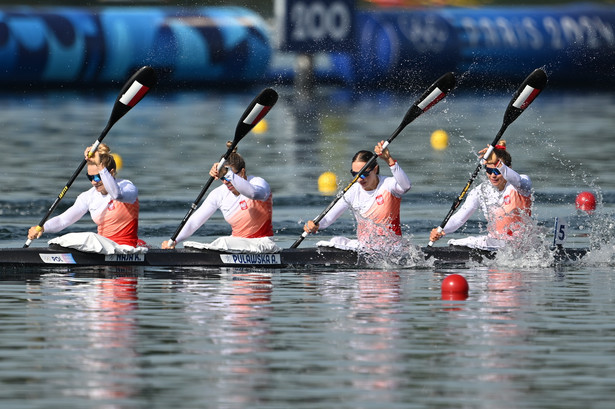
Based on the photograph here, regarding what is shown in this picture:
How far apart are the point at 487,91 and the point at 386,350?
147ft

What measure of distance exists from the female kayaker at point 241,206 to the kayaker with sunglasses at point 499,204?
77.0 inches

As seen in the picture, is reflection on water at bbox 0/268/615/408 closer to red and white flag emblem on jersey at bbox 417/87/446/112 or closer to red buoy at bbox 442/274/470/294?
A: red buoy at bbox 442/274/470/294

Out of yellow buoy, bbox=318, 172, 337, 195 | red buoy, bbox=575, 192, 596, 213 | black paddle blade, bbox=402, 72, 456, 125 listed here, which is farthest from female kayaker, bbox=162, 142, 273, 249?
yellow buoy, bbox=318, 172, 337, 195

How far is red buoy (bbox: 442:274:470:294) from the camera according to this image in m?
14.3

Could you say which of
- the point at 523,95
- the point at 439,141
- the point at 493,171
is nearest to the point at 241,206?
the point at 493,171

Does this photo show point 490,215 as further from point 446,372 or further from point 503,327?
point 446,372

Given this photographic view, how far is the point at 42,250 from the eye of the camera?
16.2 metres

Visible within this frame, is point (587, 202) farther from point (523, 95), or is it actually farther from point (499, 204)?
point (499, 204)

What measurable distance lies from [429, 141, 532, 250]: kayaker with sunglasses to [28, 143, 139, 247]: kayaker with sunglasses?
337cm

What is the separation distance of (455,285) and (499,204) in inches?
131

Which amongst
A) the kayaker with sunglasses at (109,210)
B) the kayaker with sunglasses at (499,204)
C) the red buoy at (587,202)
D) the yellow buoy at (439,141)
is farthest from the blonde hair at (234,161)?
the yellow buoy at (439,141)

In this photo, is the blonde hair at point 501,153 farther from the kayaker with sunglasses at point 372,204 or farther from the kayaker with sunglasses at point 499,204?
the kayaker with sunglasses at point 372,204

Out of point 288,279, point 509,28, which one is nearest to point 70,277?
point 288,279

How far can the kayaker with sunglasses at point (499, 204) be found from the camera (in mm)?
17219
